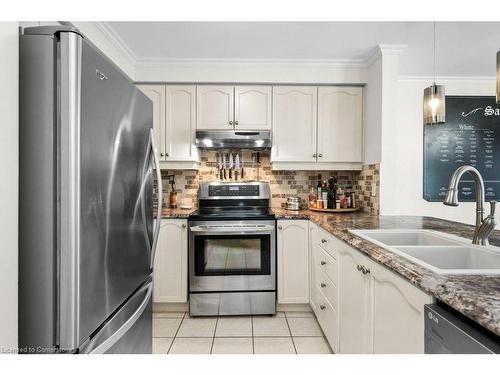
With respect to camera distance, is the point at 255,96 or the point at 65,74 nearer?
the point at 65,74

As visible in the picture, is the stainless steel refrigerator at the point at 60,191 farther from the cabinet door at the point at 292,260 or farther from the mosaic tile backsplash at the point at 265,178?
the mosaic tile backsplash at the point at 265,178

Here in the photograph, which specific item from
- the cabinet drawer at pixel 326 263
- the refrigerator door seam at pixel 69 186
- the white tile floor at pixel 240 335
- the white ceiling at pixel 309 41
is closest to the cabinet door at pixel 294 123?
the white ceiling at pixel 309 41

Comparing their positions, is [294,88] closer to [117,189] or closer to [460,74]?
[460,74]

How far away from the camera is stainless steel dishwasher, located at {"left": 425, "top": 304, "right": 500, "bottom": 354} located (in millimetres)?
728

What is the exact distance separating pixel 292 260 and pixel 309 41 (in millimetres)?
1852

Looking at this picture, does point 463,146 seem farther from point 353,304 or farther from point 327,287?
point 353,304

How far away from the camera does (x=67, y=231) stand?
886 mm

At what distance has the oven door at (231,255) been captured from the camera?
260cm

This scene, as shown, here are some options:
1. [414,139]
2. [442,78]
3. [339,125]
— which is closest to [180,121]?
[339,125]

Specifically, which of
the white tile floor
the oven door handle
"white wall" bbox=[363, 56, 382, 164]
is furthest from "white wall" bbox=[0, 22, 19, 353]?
"white wall" bbox=[363, 56, 382, 164]

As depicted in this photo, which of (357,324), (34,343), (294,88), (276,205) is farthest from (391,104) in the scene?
(34,343)

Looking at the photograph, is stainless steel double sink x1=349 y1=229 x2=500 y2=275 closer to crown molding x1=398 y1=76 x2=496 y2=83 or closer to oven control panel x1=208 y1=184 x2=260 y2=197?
oven control panel x1=208 y1=184 x2=260 y2=197

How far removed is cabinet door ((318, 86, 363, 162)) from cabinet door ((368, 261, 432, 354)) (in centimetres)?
178

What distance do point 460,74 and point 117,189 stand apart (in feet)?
11.7
